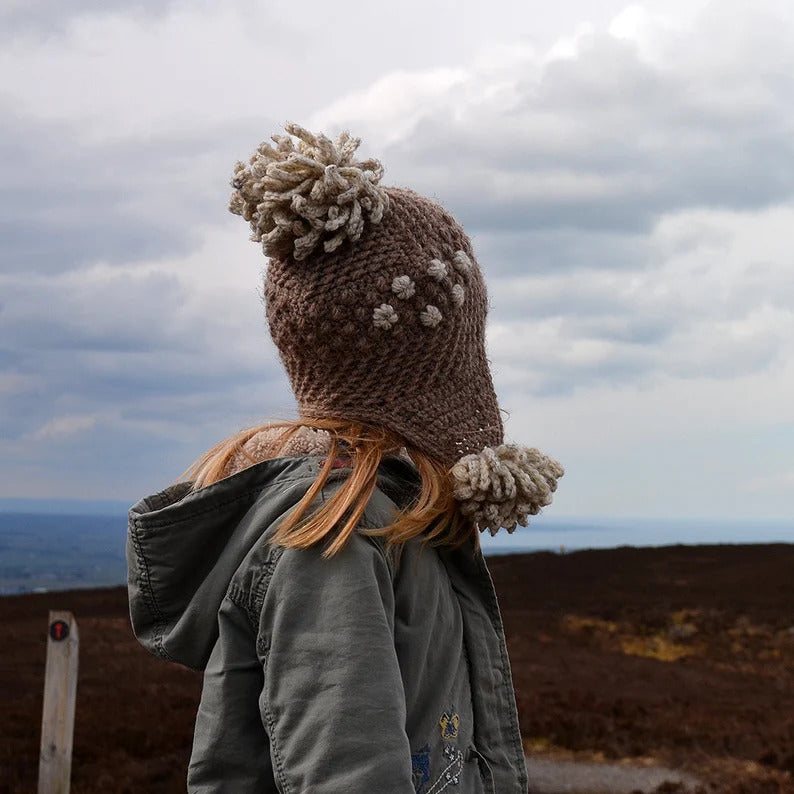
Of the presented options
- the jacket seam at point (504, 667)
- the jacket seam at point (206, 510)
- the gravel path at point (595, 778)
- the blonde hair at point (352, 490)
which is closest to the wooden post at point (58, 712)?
the gravel path at point (595, 778)

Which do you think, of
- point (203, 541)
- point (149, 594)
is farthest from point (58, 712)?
point (203, 541)

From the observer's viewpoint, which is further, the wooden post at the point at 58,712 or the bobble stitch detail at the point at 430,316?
the wooden post at the point at 58,712

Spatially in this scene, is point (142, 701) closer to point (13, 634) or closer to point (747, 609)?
point (13, 634)

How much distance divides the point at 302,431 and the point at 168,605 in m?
0.46

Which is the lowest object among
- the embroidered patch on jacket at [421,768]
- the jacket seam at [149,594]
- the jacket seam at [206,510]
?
the embroidered patch on jacket at [421,768]

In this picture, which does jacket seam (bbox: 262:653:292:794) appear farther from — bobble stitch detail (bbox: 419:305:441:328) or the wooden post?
the wooden post

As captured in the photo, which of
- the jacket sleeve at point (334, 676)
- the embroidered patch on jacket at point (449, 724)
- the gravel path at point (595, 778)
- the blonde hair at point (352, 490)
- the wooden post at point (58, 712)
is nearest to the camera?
the jacket sleeve at point (334, 676)

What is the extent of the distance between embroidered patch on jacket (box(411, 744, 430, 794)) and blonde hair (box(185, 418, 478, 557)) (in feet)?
1.30

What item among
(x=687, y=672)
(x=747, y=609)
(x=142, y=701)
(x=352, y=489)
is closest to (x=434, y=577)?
(x=352, y=489)

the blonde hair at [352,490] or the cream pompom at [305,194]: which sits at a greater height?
the cream pompom at [305,194]

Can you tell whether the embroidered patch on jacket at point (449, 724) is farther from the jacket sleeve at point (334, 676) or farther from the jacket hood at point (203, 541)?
the jacket hood at point (203, 541)

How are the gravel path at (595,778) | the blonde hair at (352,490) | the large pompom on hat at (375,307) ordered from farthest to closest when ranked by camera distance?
1. the gravel path at (595,778)
2. the large pompom on hat at (375,307)
3. the blonde hair at (352,490)

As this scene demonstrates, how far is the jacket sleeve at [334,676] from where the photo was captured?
5.29 feet

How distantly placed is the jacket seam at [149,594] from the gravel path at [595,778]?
623cm
